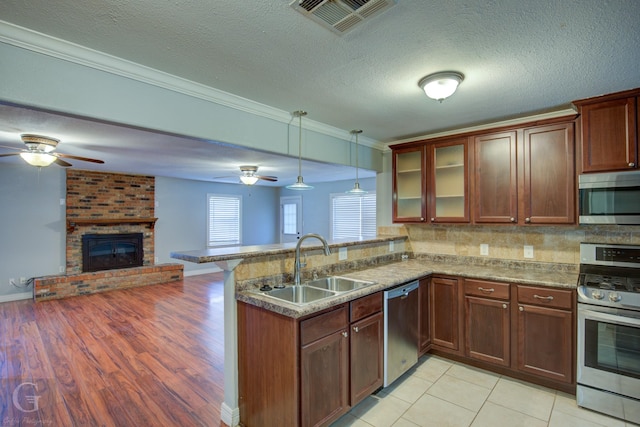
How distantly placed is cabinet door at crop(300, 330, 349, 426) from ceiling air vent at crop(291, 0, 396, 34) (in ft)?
5.82

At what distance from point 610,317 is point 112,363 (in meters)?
4.28

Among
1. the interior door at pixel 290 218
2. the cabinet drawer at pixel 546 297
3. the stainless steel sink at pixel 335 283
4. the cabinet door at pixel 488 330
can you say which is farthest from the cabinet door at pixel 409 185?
the interior door at pixel 290 218

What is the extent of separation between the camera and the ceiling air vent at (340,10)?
1.41 m

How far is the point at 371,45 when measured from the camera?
69.9 inches

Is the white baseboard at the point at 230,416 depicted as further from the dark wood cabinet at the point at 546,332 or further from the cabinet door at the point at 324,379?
the dark wood cabinet at the point at 546,332

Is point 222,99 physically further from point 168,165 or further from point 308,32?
point 168,165

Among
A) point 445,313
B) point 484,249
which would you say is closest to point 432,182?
point 484,249

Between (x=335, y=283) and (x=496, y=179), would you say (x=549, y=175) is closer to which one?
(x=496, y=179)

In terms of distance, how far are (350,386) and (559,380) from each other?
1715mm

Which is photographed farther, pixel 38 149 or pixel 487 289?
pixel 38 149

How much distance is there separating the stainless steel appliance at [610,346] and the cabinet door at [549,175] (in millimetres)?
623

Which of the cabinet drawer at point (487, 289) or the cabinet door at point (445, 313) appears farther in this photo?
the cabinet door at point (445, 313)

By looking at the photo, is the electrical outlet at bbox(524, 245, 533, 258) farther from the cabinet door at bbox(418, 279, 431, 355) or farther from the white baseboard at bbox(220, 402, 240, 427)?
the white baseboard at bbox(220, 402, 240, 427)

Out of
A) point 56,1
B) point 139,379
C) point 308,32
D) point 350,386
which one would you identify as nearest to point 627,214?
point 350,386
